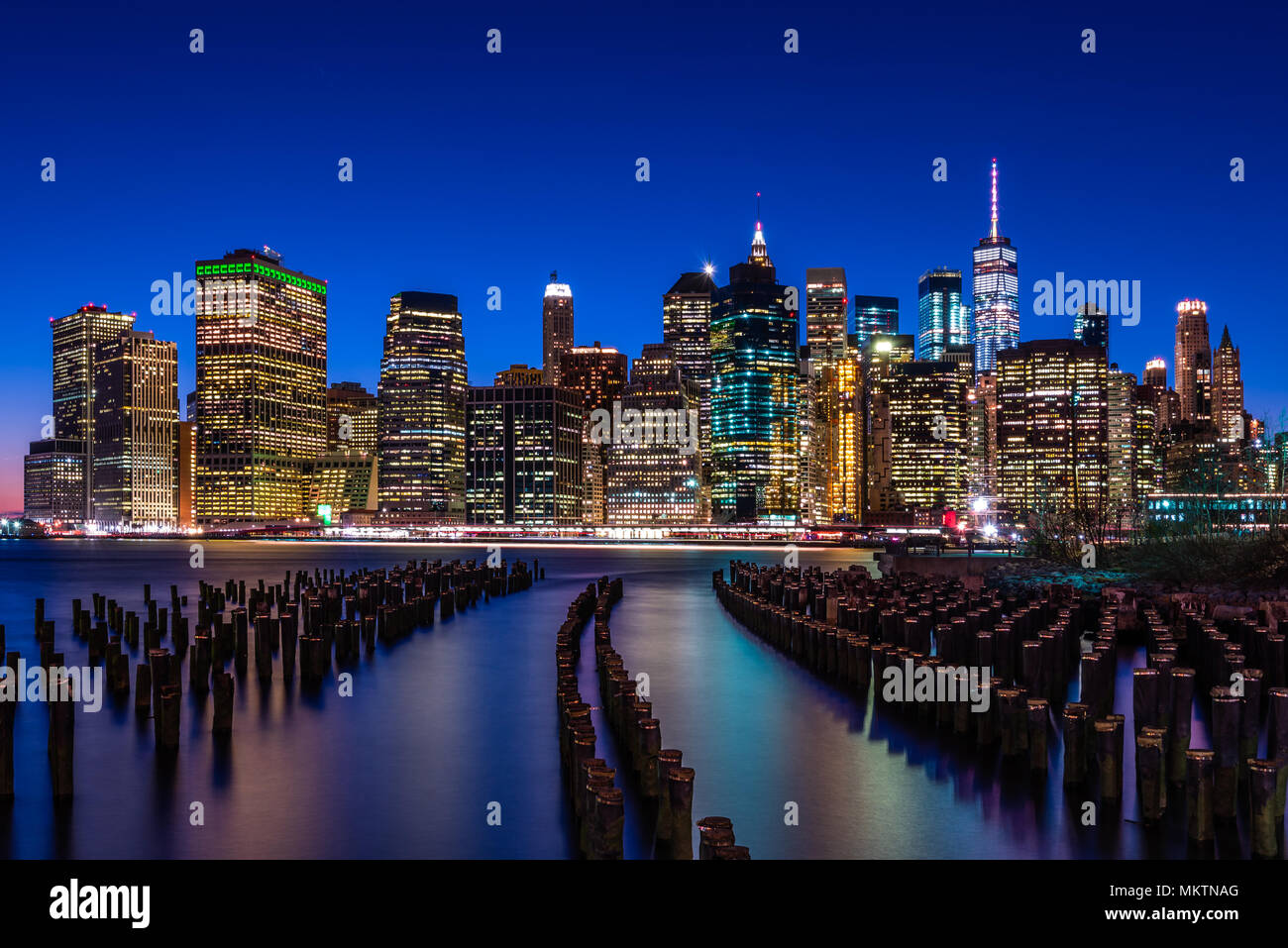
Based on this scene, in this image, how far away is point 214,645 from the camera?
93.9 ft

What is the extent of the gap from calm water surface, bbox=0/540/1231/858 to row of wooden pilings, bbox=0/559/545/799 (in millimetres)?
611

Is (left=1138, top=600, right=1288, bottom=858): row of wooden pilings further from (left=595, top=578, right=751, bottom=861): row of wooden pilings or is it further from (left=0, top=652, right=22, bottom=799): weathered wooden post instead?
(left=0, top=652, right=22, bottom=799): weathered wooden post

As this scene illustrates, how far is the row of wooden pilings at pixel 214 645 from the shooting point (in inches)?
663

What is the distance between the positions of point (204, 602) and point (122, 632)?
6659 mm

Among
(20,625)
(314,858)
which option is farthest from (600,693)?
(20,625)

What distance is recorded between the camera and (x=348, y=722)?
74.6ft

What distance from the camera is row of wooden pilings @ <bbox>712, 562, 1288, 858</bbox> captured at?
14.0 m

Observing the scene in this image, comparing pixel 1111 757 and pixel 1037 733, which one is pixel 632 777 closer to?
pixel 1037 733

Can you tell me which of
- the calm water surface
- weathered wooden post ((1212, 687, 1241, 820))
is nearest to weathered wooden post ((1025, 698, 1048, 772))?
the calm water surface

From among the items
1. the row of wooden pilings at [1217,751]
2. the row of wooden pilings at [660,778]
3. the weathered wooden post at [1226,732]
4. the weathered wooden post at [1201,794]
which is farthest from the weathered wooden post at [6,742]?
the weathered wooden post at [1226,732]

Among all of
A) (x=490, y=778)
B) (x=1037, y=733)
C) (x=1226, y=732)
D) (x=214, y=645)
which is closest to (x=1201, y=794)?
(x=1226, y=732)

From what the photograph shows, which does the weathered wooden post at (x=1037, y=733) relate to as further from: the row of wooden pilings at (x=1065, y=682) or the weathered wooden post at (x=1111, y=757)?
the weathered wooden post at (x=1111, y=757)
